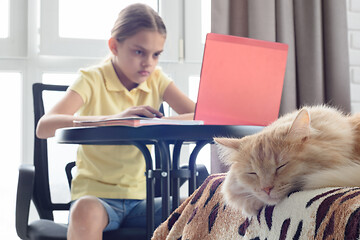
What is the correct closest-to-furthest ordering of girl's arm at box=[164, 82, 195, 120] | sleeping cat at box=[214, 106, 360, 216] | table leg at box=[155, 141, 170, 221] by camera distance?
1. sleeping cat at box=[214, 106, 360, 216]
2. table leg at box=[155, 141, 170, 221]
3. girl's arm at box=[164, 82, 195, 120]

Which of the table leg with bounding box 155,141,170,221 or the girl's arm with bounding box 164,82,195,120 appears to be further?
the girl's arm with bounding box 164,82,195,120

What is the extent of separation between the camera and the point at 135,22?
1655mm

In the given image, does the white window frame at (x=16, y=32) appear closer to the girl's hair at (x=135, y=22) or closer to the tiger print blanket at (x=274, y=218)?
the girl's hair at (x=135, y=22)

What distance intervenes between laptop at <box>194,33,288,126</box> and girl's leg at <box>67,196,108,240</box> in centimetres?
43

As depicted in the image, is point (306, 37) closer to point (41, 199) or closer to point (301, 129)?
point (41, 199)

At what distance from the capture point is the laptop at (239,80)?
3.44 ft

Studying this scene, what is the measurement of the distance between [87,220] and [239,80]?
1.90 feet

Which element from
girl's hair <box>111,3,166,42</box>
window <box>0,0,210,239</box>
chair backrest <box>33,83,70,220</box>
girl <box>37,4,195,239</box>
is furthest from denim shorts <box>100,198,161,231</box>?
window <box>0,0,210,239</box>

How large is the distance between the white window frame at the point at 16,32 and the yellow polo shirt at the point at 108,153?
2.12 feet

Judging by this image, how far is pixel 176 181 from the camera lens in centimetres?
120

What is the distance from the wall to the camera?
255 cm

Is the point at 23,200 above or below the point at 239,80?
below

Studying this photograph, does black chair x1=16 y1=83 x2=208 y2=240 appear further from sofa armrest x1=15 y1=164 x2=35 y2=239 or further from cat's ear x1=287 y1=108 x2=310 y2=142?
cat's ear x1=287 y1=108 x2=310 y2=142

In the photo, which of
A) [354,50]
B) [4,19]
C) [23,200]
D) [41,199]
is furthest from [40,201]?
[354,50]
